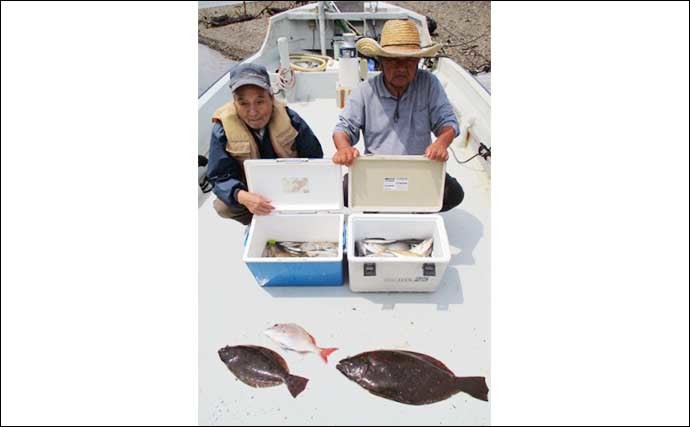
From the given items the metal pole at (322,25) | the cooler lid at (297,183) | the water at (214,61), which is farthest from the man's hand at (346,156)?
the water at (214,61)

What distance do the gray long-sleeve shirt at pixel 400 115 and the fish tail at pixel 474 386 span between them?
144 cm

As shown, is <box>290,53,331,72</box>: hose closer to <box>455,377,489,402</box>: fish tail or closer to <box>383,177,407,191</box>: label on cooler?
<box>383,177,407,191</box>: label on cooler

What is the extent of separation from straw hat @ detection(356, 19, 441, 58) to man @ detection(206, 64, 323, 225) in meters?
0.68

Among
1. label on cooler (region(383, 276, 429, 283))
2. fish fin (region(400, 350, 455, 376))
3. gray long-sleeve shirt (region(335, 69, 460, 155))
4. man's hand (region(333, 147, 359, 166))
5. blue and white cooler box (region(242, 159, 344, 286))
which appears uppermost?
gray long-sleeve shirt (region(335, 69, 460, 155))

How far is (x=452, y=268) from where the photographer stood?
238cm

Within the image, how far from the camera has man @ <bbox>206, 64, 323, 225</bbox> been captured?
7.25ft

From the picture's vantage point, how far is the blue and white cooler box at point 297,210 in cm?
216

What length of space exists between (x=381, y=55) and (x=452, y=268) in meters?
1.41

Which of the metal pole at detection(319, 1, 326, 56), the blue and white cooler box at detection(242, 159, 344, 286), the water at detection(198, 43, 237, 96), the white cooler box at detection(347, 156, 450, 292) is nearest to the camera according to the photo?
the white cooler box at detection(347, 156, 450, 292)

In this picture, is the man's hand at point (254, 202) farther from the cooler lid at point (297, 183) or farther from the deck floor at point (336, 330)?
the deck floor at point (336, 330)

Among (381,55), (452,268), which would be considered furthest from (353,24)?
(452,268)

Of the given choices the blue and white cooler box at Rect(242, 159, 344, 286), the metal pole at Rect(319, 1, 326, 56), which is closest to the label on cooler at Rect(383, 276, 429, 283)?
the blue and white cooler box at Rect(242, 159, 344, 286)

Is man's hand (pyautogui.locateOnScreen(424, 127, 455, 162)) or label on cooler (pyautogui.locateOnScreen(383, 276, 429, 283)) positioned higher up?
man's hand (pyautogui.locateOnScreen(424, 127, 455, 162))

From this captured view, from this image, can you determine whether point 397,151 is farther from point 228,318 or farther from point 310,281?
point 228,318
